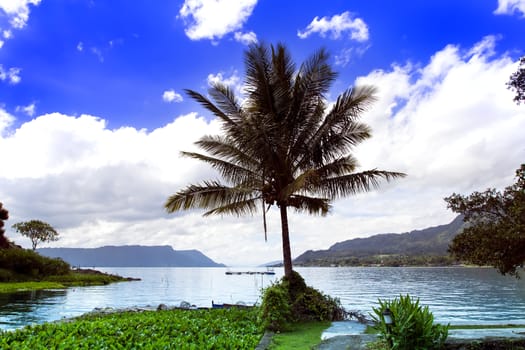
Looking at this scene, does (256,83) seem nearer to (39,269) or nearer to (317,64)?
(317,64)

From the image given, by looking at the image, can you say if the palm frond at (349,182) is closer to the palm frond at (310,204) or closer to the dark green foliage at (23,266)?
the palm frond at (310,204)

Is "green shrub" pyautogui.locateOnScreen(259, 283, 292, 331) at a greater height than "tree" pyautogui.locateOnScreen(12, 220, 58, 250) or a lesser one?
lesser

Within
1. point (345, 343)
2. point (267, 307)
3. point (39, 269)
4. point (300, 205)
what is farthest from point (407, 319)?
point (39, 269)

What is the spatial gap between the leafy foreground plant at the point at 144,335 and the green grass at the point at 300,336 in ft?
1.55

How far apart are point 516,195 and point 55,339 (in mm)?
9007

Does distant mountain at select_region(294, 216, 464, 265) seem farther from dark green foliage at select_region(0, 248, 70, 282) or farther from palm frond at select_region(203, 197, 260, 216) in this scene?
palm frond at select_region(203, 197, 260, 216)

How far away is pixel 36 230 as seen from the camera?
55938 millimetres

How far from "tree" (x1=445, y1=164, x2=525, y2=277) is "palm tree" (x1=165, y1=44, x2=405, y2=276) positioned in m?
4.38

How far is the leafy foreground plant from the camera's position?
7.53 meters

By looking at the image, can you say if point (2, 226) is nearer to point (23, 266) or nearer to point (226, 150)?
point (23, 266)

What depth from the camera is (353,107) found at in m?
12.6

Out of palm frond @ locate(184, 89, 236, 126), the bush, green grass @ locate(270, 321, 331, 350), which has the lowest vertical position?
green grass @ locate(270, 321, 331, 350)

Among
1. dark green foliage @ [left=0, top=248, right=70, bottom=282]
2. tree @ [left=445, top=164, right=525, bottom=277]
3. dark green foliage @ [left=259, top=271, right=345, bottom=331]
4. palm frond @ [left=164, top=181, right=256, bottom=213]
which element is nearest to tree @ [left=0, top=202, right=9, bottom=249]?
dark green foliage @ [left=0, top=248, right=70, bottom=282]

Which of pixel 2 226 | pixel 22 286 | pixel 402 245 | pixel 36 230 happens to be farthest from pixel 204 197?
pixel 402 245
